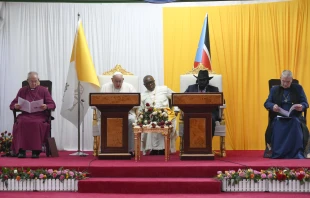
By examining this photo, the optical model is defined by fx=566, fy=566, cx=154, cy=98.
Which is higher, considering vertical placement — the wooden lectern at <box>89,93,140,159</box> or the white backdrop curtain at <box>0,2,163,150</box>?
the white backdrop curtain at <box>0,2,163,150</box>

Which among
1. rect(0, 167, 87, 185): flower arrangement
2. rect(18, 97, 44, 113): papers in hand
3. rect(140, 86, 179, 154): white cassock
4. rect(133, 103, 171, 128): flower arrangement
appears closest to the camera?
rect(0, 167, 87, 185): flower arrangement

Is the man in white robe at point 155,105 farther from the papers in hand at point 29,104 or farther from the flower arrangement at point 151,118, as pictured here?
the papers in hand at point 29,104

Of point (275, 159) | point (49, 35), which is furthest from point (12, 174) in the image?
point (49, 35)

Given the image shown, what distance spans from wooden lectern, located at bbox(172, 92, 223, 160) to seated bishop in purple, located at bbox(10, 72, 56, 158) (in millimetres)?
2230

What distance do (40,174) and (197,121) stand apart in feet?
8.03

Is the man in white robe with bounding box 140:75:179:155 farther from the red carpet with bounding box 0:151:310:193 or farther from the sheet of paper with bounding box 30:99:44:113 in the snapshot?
the sheet of paper with bounding box 30:99:44:113

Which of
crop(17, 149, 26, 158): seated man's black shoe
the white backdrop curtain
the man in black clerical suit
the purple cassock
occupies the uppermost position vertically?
the white backdrop curtain

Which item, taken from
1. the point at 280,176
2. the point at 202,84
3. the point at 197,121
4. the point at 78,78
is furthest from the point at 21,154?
the point at 280,176

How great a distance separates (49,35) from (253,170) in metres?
5.77

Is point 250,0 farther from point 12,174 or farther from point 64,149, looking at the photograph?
point 12,174

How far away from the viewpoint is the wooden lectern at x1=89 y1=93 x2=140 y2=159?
8.37m

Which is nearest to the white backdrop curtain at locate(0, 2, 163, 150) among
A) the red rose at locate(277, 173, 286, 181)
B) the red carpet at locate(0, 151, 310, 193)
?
the red carpet at locate(0, 151, 310, 193)

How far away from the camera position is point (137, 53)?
11242 millimetres

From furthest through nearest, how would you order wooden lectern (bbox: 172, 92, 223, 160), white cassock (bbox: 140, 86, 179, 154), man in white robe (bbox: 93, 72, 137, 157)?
white cassock (bbox: 140, 86, 179, 154), man in white robe (bbox: 93, 72, 137, 157), wooden lectern (bbox: 172, 92, 223, 160)
